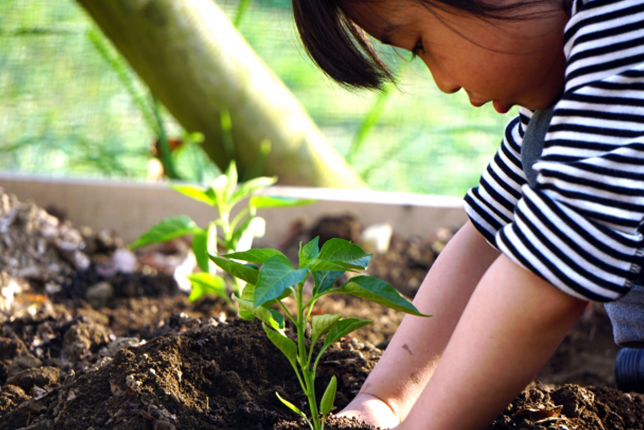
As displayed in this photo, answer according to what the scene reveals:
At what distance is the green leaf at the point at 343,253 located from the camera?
73 cm

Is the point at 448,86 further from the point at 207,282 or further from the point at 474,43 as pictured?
the point at 207,282

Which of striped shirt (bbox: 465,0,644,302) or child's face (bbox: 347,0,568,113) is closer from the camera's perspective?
striped shirt (bbox: 465,0,644,302)

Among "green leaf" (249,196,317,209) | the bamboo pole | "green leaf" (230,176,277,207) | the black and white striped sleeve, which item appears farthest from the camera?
the bamboo pole

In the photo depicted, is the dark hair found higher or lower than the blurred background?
higher

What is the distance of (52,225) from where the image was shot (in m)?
1.88

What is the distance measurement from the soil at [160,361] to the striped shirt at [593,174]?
1.07 feet

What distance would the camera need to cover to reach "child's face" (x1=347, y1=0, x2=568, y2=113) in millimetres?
786

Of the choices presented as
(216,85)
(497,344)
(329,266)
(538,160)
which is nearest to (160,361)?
(329,266)

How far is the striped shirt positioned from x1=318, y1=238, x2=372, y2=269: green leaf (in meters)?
0.16

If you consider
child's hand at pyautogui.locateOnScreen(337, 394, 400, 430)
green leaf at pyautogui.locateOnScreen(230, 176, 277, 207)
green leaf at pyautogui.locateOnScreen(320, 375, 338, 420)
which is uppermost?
green leaf at pyautogui.locateOnScreen(320, 375, 338, 420)

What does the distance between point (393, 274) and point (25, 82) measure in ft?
7.37

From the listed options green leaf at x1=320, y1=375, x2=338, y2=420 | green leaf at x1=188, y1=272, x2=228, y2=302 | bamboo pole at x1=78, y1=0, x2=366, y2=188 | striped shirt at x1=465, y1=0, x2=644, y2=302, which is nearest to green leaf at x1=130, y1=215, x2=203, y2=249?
green leaf at x1=188, y1=272, x2=228, y2=302

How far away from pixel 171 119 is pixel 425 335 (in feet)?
7.48

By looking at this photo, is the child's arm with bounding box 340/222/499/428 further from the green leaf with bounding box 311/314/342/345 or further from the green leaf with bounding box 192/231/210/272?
the green leaf with bounding box 192/231/210/272
